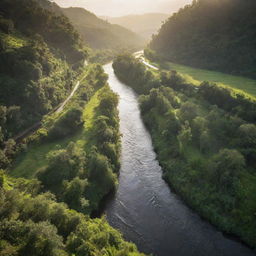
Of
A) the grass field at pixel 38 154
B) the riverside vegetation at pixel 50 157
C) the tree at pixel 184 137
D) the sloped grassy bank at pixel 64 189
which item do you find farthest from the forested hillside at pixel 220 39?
the grass field at pixel 38 154

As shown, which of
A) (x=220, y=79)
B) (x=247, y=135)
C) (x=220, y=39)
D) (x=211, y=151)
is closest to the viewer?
(x=247, y=135)

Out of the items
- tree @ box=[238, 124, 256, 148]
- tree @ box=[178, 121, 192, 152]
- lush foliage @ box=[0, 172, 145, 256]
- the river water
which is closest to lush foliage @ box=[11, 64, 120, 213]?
the river water

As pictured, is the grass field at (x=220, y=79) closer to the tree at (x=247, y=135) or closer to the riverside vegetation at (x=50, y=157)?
the tree at (x=247, y=135)

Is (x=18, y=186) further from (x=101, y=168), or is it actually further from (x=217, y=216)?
(x=217, y=216)

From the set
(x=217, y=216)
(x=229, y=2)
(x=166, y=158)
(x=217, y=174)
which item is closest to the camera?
(x=217, y=216)

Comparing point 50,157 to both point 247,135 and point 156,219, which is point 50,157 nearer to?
point 156,219

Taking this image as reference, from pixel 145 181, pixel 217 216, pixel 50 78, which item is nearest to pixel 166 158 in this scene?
pixel 145 181

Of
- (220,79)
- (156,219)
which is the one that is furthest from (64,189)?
(220,79)
